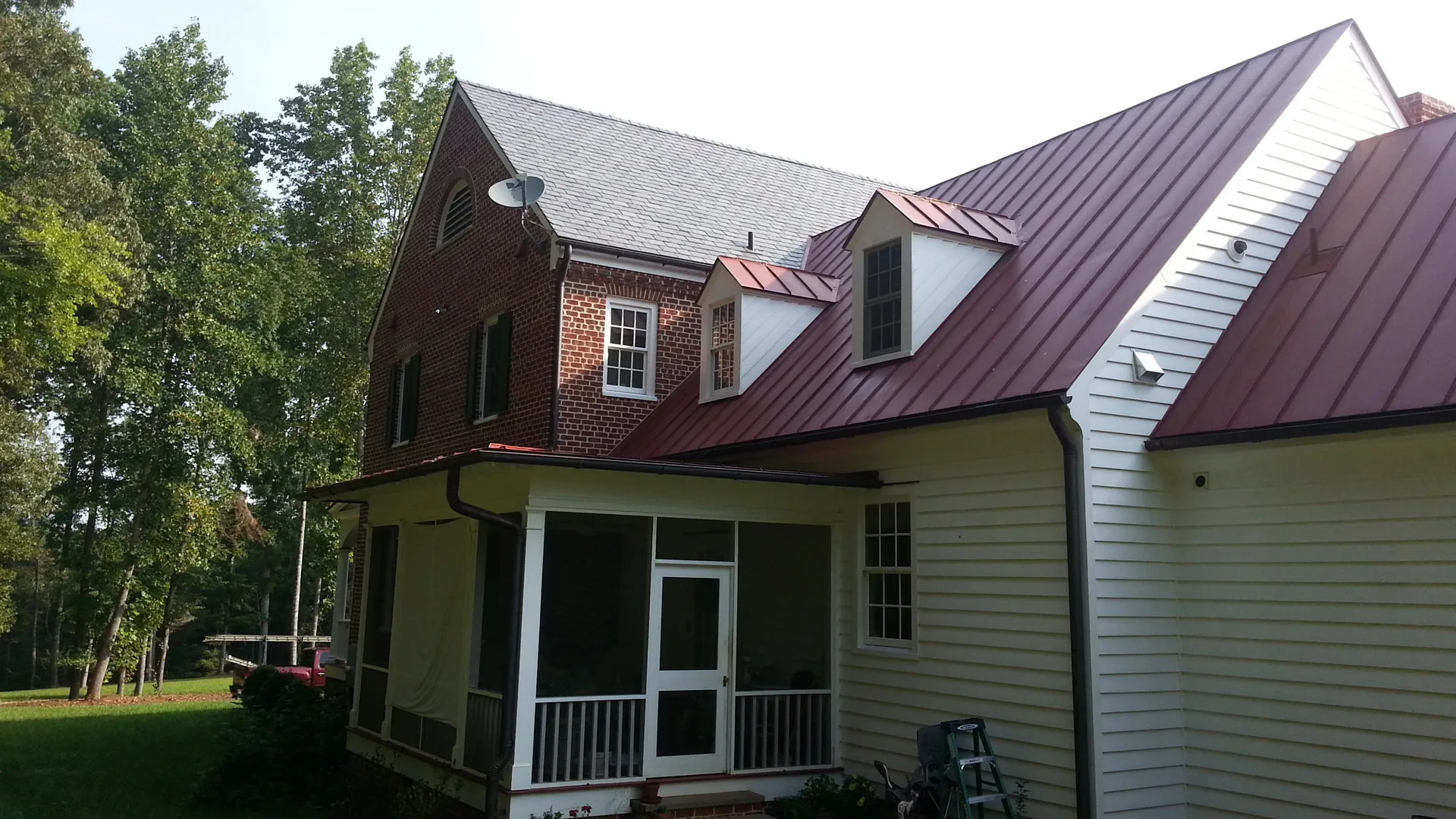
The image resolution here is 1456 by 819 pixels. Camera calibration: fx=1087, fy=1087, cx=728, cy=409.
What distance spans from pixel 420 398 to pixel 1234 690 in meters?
13.9

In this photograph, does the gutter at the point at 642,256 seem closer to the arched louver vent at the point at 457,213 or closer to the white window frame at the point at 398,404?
the arched louver vent at the point at 457,213

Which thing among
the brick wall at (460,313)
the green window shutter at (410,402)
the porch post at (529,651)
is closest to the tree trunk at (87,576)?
the brick wall at (460,313)

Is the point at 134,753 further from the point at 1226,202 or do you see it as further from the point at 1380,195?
the point at 1380,195

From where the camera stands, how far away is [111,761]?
14945 mm

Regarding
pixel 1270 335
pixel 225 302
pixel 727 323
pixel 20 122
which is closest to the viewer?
pixel 1270 335

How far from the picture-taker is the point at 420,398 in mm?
18500

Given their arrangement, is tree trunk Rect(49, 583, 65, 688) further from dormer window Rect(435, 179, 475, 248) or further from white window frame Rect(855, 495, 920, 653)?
white window frame Rect(855, 495, 920, 653)

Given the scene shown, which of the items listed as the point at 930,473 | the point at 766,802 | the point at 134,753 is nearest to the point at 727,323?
the point at 930,473

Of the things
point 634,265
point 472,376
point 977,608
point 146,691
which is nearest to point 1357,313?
point 977,608

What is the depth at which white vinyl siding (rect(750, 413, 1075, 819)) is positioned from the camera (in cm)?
863

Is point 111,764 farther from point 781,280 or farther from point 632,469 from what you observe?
point 781,280

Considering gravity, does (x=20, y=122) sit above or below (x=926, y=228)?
above

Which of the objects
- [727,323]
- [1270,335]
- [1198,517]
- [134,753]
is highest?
[727,323]

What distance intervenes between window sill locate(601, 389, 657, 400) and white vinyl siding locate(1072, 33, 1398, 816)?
759 centimetres
